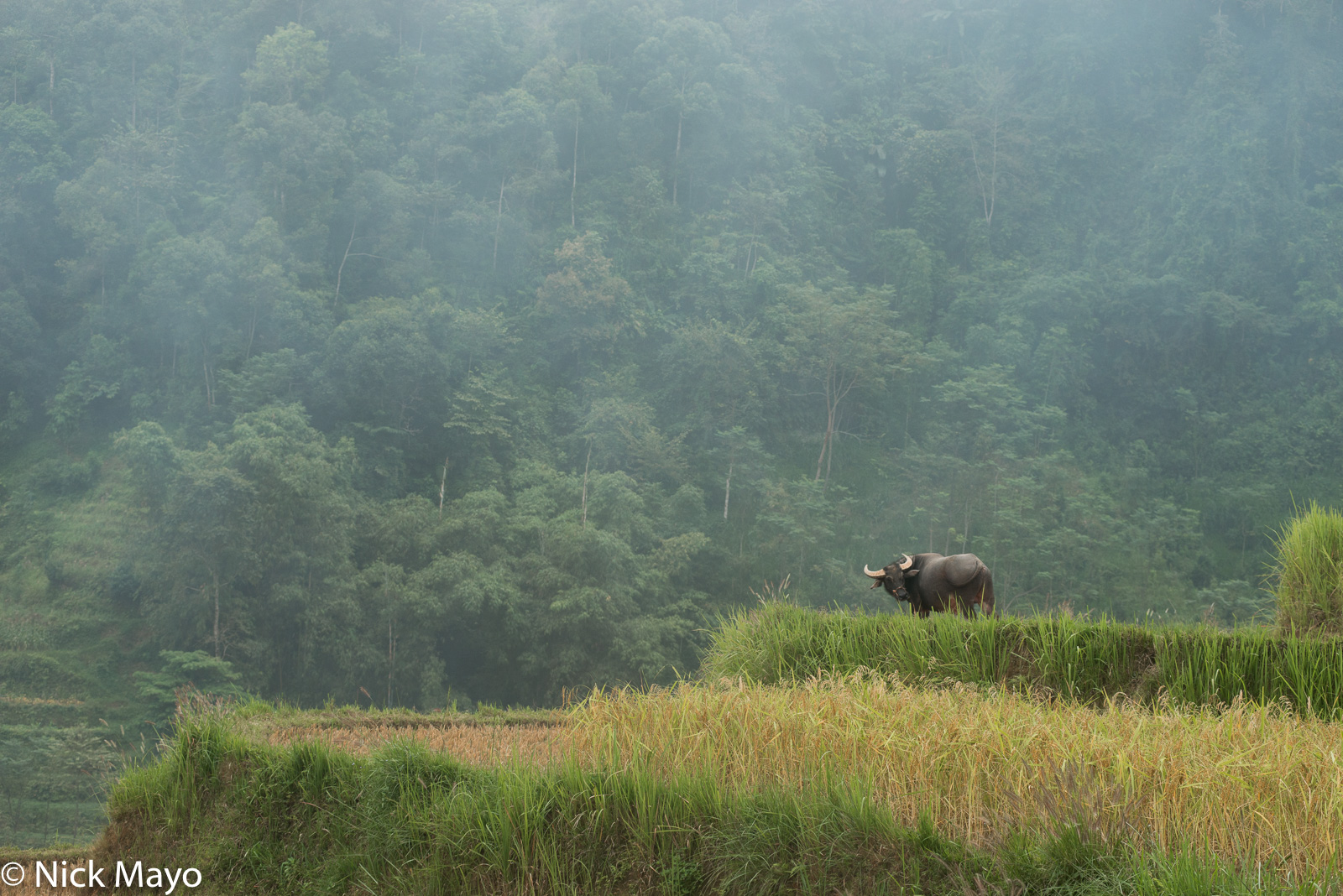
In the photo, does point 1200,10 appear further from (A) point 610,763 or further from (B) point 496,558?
(A) point 610,763

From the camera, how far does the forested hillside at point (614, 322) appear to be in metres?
26.9

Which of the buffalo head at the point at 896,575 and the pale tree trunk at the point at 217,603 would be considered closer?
the buffalo head at the point at 896,575

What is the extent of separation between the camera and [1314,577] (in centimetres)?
728

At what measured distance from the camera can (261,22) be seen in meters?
43.8

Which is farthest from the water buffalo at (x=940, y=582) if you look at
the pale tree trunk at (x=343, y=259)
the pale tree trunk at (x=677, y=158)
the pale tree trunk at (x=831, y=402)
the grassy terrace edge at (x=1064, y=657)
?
the pale tree trunk at (x=677, y=158)

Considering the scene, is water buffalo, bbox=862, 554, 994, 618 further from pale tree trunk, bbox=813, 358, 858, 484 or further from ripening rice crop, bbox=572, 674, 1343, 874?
pale tree trunk, bbox=813, 358, 858, 484

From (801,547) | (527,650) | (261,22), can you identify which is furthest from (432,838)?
(261,22)

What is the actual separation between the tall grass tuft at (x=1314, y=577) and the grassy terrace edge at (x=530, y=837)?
476 cm

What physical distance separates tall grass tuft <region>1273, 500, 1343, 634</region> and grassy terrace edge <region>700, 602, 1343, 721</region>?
669mm

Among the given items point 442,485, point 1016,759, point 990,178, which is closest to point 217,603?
point 442,485

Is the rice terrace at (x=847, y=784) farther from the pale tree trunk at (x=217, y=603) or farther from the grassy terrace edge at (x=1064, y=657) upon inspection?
the pale tree trunk at (x=217, y=603)

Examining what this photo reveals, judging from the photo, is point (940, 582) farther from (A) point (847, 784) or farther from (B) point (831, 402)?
(B) point (831, 402)

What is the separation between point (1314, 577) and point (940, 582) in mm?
2736

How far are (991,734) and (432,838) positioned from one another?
2629 mm
